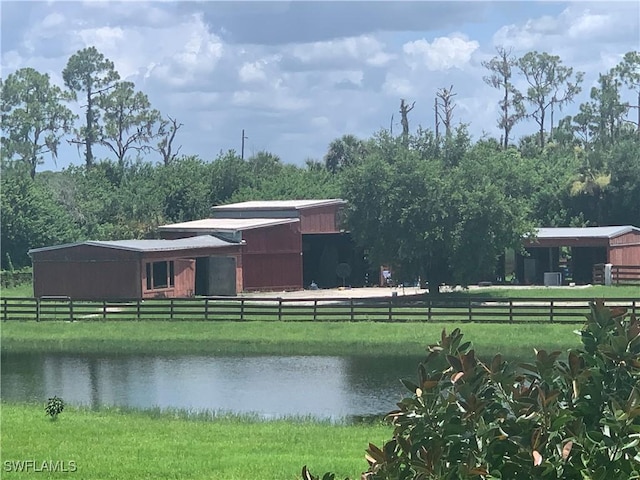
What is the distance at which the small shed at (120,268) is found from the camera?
43.8 m

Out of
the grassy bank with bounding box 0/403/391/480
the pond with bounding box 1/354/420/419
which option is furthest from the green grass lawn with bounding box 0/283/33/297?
the grassy bank with bounding box 0/403/391/480

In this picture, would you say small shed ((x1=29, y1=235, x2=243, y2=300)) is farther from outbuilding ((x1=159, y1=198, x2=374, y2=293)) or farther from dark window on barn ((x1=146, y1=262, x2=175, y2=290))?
outbuilding ((x1=159, y1=198, x2=374, y2=293))

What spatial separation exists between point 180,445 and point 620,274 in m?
36.2

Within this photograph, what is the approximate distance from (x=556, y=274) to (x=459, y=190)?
872 centimetres

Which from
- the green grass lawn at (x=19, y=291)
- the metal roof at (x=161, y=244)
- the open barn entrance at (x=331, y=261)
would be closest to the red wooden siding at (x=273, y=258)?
the metal roof at (x=161, y=244)

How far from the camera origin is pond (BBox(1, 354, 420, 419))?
2362cm

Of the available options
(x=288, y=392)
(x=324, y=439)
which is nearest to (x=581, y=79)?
(x=288, y=392)

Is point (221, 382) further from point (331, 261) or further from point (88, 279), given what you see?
point (331, 261)

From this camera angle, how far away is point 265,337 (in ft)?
115

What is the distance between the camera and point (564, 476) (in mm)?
5051

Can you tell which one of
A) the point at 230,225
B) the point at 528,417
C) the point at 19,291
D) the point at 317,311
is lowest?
the point at 317,311

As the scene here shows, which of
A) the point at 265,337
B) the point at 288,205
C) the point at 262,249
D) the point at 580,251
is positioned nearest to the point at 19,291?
the point at 262,249

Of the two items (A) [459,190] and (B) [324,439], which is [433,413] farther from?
(A) [459,190]

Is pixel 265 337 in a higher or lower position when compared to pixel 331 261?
lower
